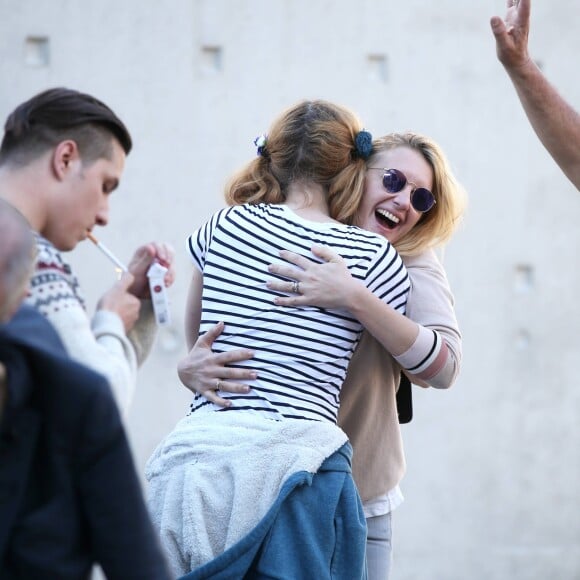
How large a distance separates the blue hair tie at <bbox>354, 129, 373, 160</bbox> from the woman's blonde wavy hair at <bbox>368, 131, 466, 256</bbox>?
129mm

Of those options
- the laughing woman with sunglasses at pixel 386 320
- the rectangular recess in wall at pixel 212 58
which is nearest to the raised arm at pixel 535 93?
the laughing woman with sunglasses at pixel 386 320

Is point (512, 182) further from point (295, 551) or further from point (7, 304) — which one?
point (7, 304)

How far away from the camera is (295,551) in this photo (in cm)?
222

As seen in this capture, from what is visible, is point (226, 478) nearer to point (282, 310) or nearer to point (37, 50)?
point (282, 310)

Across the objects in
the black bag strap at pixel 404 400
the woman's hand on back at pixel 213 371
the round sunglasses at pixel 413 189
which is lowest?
the black bag strap at pixel 404 400

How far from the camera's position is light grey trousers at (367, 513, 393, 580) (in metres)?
2.73

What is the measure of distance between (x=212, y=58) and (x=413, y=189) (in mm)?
4728

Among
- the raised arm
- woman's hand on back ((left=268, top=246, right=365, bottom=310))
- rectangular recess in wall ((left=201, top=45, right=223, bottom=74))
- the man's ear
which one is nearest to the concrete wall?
rectangular recess in wall ((left=201, top=45, right=223, bottom=74))

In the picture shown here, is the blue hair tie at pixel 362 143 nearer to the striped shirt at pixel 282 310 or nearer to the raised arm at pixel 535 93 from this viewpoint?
the striped shirt at pixel 282 310

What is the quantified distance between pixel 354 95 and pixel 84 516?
600cm

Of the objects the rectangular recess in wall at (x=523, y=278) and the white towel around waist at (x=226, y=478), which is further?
the rectangular recess in wall at (x=523, y=278)

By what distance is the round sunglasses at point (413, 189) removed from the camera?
9.07ft

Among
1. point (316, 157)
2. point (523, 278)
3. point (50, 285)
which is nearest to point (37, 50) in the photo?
point (523, 278)

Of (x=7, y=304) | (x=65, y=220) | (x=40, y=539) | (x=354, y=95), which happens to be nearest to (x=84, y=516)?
(x=40, y=539)
